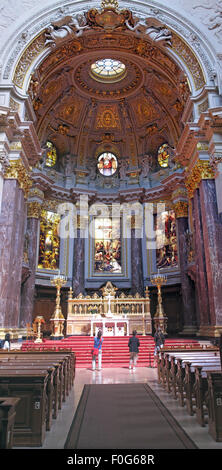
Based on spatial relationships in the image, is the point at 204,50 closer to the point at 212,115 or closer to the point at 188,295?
the point at 212,115

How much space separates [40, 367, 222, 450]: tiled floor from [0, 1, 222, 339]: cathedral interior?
475 cm

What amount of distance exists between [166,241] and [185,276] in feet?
12.4

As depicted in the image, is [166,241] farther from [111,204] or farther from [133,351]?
[133,351]

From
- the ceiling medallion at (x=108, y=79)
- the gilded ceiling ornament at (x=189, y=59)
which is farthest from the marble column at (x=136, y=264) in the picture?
A: the gilded ceiling ornament at (x=189, y=59)

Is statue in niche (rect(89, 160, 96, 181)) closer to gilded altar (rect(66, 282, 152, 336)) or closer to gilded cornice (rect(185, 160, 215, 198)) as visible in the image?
gilded altar (rect(66, 282, 152, 336))

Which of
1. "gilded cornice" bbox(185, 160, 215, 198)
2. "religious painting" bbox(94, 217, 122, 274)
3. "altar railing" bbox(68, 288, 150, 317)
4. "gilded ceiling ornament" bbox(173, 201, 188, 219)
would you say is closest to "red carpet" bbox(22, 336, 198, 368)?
"altar railing" bbox(68, 288, 150, 317)

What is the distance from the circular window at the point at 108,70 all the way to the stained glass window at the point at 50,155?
580cm

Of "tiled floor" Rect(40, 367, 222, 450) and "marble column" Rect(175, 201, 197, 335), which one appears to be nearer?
"tiled floor" Rect(40, 367, 222, 450)

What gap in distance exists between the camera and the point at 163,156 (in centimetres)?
2517

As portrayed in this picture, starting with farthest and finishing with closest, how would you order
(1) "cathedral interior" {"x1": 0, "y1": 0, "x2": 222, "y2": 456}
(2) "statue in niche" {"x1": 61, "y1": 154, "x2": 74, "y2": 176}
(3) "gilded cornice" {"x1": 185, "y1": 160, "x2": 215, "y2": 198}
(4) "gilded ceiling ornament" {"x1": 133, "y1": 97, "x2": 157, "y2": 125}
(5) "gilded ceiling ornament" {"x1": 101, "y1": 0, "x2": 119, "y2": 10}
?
(2) "statue in niche" {"x1": 61, "y1": 154, "x2": 74, "y2": 176}, (4) "gilded ceiling ornament" {"x1": 133, "y1": 97, "x2": 157, "y2": 125}, (5) "gilded ceiling ornament" {"x1": 101, "y1": 0, "x2": 119, "y2": 10}, (3) "gilded cornice" {"x1": 185, "y1": 160, "x2": 215, "y2": 198}, (1) "cathedral interior" {"x1": 0, "y1": 0, "x2": 222, "y2": 456}

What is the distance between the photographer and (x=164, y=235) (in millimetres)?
23828

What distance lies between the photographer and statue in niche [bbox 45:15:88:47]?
1725 cm

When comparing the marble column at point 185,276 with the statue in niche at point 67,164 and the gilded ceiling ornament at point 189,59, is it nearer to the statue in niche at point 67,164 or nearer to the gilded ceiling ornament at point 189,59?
the gilded ceiling ornament at point 189,59

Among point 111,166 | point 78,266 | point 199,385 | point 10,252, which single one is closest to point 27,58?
point 10,252
